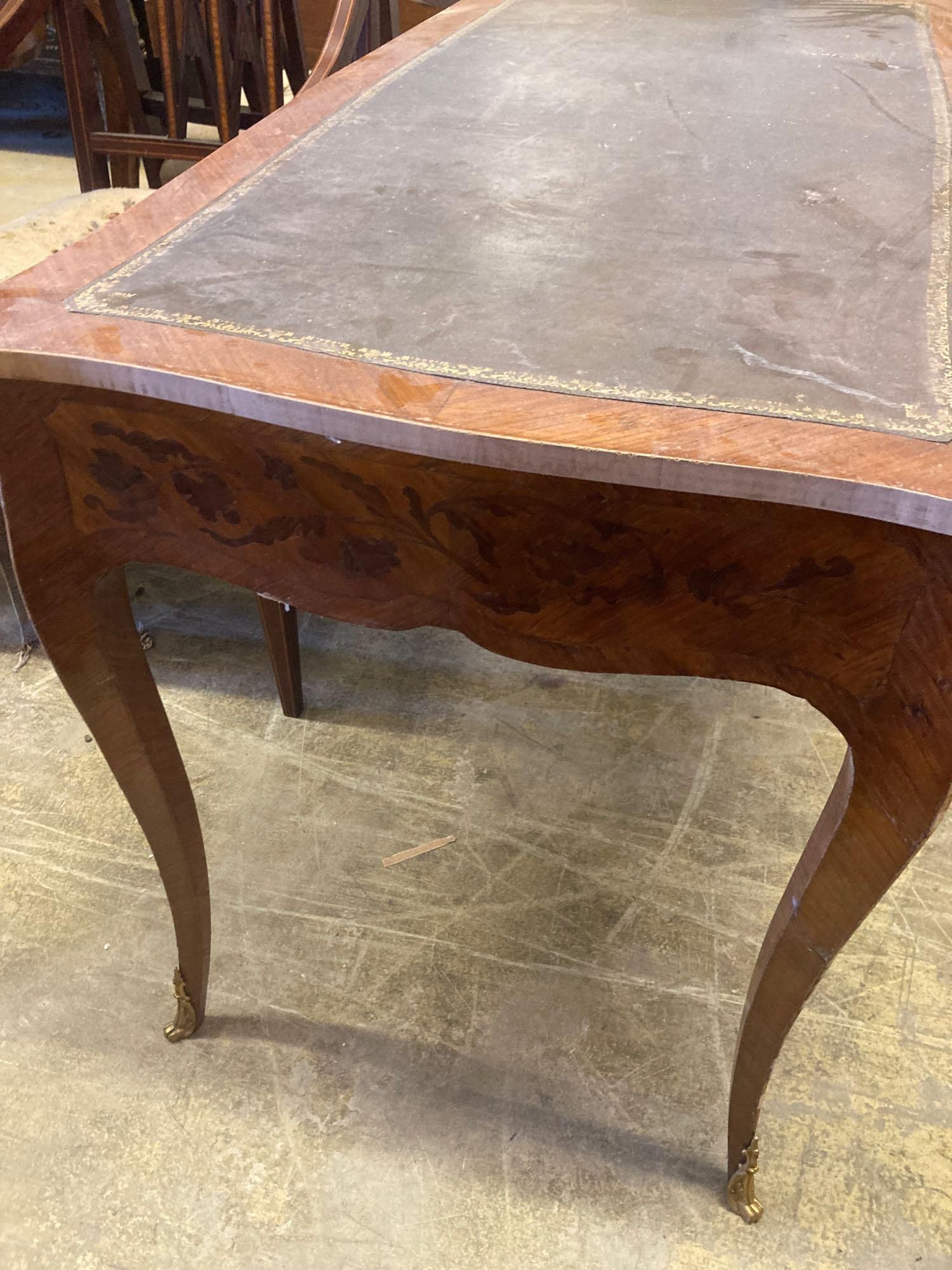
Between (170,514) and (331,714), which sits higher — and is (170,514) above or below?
above

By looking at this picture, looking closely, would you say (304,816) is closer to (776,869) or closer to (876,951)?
(776,869)

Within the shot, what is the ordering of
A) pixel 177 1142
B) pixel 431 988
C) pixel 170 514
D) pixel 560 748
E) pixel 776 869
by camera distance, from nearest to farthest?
pixel 170 514, pixel 177 1142, pixel 431 988, pixel 776 869, pixel 560 748

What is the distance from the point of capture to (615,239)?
29.1 inches

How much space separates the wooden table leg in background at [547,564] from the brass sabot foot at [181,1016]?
47cm

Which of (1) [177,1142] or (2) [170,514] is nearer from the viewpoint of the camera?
(2) [170,514]

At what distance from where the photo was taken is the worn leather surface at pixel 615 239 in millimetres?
587

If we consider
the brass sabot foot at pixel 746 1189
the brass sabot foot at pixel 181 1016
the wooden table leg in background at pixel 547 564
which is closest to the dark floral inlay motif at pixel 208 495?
the wooden table leg in background at pixel 547 564

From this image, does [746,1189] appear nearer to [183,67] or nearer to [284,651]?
[284,651]

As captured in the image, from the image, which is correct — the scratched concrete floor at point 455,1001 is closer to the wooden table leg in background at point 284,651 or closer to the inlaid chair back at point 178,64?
A: the wooden table leg in background at point 284,651

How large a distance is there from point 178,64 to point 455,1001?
1354mm

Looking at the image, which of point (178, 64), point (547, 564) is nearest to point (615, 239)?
point (547, 564)

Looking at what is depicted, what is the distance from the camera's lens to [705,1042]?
1.10 m

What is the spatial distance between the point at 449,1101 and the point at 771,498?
80 centimetres

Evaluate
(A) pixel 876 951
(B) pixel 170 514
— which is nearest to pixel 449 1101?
(A) pixel 876 951
